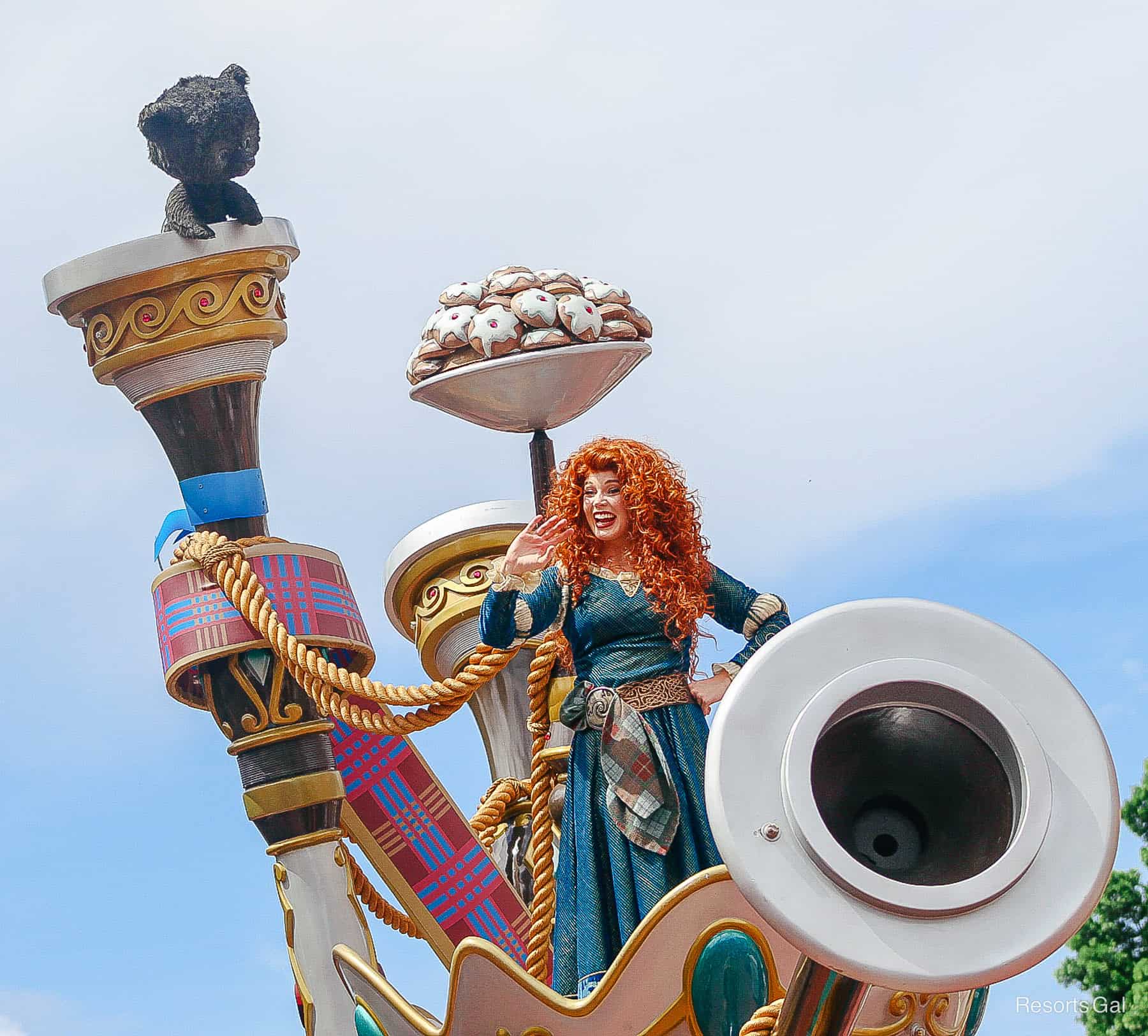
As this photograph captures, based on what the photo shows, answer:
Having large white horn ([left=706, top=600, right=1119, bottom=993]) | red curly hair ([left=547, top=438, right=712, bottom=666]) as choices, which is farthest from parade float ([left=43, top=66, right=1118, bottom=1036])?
red curly hair ([left=547, top=438, right=712, bottom=666])

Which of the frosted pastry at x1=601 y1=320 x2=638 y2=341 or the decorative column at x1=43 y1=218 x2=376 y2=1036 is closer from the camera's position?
the frosted pastry at x1=601 y1=320 x2=638 y2=341

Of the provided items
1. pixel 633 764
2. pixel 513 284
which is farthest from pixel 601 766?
pixel 513 284

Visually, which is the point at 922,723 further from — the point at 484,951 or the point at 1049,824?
the point at 484,951

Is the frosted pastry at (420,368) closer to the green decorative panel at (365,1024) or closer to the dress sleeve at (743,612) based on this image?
the dress sleeve at (743,612)

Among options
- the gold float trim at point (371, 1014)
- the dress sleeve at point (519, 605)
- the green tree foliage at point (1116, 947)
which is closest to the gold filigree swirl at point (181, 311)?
the dress sleeve at point (519, 605)

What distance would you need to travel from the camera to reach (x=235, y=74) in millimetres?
7516

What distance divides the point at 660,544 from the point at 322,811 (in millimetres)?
2386

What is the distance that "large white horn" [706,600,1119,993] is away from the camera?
3.29 m

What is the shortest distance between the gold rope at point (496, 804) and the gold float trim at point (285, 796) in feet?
2.58

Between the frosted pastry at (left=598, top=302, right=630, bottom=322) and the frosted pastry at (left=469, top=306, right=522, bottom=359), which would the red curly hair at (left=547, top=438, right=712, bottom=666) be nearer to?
the frosted pastry at (left=469, top=306, right=522, bottom=359)

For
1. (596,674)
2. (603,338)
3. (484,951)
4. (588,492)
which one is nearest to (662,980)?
(484,951)

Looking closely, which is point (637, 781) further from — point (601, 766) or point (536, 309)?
point (536, 309)

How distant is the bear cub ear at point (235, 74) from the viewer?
24.6ft

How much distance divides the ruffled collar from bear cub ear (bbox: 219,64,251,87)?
9.79 ft
